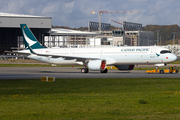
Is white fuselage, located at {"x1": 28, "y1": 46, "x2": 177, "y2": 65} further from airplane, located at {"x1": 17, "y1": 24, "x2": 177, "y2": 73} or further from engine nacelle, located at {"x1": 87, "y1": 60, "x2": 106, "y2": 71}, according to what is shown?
engine nacelle, located at {"x1": 87, "y1": 60, "x2": 106, "y2": 71}

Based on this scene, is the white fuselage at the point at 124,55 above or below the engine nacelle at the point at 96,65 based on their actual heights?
above

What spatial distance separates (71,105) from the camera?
13062mm

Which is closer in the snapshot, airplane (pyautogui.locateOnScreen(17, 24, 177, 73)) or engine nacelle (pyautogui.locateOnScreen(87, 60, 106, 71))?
engine nacelle (pyautogui.locateOnScreen(87, 60, 106, 71))

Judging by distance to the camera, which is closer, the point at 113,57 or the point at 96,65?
the point at 96,65

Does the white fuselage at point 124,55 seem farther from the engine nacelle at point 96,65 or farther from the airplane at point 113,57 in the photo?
the engine nacelle at point 96,65

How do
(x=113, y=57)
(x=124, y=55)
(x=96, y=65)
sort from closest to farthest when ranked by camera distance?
(x=96, y=65), (x=124, y=55), (x=113, y=57)

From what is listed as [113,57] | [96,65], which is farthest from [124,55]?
[96,65]

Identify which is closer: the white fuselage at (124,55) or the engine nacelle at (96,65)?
the engine nacelle at (96,65)

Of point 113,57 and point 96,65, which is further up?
point 113,57

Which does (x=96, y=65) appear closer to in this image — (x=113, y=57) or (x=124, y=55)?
(x=113, y=57)

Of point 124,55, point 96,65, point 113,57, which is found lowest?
point 96,65

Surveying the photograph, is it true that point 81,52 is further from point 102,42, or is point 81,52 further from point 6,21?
point 102,42

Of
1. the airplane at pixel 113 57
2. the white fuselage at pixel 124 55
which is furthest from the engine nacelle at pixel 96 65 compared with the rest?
the white fuselage at pixel 124 55

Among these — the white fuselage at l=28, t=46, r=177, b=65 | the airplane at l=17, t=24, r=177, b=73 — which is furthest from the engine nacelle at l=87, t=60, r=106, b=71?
the white fuselage at l=28, t=46, r=177, b=65
